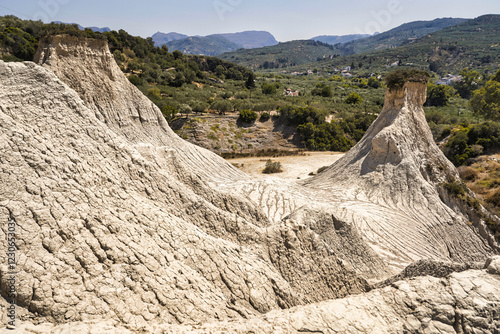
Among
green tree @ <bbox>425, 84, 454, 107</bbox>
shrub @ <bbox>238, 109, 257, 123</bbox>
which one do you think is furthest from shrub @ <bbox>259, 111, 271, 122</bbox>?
green tree @ <bbox>425, 84, 454, 107</bbox>

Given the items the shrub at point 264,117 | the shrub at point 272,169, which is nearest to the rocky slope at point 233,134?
the shrub at point 264,117

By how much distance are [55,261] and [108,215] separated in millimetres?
1069

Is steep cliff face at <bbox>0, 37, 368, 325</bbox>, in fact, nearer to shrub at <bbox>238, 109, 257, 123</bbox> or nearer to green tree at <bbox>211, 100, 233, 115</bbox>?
shrub at <bbox>238, 109, 257, 123</bbox>

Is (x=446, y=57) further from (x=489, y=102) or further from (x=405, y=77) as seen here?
(x=405, y=77)

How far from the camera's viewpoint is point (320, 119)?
40969 mm

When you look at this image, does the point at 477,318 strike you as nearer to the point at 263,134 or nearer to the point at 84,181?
the point at 84,181

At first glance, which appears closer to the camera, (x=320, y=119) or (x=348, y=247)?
(x=348, y=247)

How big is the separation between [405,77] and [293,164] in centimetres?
1485

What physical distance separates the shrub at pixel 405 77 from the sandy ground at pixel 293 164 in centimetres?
1092

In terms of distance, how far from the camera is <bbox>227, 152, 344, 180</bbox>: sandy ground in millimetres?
26625

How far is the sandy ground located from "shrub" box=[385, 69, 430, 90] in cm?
1092

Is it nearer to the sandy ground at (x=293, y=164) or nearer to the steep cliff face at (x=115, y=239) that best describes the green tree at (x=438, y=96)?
the sandy ground at (x=293, y=164)

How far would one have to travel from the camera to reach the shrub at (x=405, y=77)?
16.4m

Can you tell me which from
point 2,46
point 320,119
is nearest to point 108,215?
point 320,119
